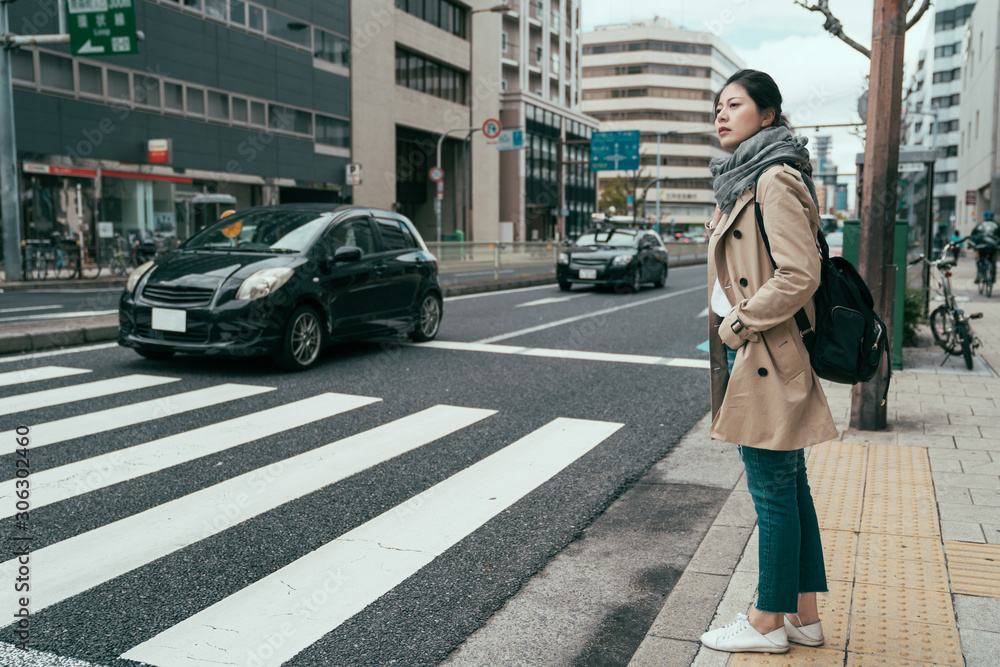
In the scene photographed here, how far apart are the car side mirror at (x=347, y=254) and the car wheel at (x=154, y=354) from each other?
5.60 feet

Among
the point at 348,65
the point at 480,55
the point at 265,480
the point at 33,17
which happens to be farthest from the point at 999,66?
the point at 265,480

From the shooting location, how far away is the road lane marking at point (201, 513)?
3213mm

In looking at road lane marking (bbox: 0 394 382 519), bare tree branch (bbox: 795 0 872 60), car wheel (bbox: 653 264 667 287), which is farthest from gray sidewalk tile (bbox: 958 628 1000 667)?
car wheel (bbox: 653 264 667 287)

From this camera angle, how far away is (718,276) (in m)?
2.54

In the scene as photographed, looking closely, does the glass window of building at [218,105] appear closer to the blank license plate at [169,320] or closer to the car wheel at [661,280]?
the car wheel at [661,280]

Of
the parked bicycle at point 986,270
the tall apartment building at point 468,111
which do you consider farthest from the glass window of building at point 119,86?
the parked bicycle at point 986,270

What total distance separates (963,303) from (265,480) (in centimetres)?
1578

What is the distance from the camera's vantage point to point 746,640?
2.58 meters

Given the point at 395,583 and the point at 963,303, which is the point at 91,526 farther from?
the point at 963,303

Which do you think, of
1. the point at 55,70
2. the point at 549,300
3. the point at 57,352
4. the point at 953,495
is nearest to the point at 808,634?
the point at 953,495

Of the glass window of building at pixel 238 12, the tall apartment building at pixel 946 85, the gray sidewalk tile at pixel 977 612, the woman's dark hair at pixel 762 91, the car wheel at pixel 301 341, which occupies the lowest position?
the gray sidewalk tile at pixel 977 612

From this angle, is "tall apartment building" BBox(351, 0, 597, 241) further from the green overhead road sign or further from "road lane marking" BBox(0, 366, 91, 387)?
"road lane marking" BBox(0, 366, 91, 387)

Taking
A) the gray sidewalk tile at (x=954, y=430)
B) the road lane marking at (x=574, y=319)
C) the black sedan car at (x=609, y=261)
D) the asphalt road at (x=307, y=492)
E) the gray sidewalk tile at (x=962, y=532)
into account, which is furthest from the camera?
the black sedan car at (x=609, y=261)

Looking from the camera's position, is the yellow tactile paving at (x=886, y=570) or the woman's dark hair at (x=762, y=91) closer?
the woman's dark hair at (x=762, y=91)
